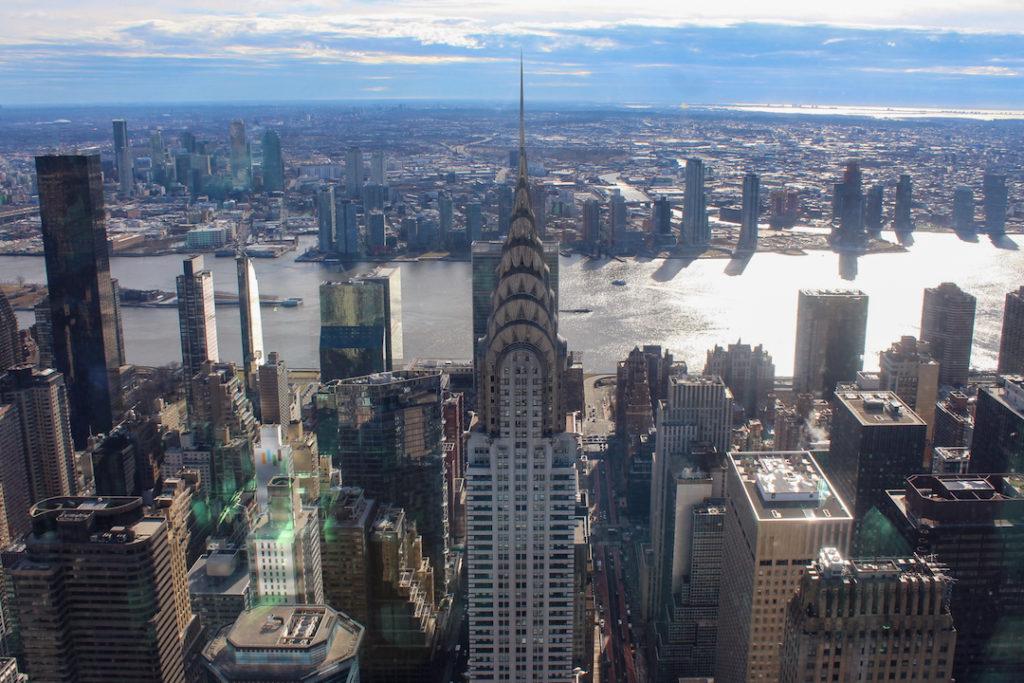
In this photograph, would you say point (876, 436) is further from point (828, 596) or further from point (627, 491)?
point (828, 596)

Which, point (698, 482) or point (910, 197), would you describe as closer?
point (698, 482)

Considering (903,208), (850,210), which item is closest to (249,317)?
(850,210)

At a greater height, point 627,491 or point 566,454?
point 566,454

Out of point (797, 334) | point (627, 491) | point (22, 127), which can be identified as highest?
point (22, 127)

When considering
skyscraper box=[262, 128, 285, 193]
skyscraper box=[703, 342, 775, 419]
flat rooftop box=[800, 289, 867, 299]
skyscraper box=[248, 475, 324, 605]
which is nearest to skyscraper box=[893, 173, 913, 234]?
flat rooftop box=[800, 289, 867, 299]

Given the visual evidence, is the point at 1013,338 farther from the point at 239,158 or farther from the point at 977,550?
the point at 239,158

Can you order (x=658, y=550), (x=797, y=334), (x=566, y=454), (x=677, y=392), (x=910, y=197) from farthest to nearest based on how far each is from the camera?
(x=910, y=197) < (x=797, y=334) < (x=677, y=392) < (x=658, y=550) < (x=566, y=454)

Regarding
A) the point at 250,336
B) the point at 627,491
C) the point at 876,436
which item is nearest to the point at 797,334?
the point at 627,491
